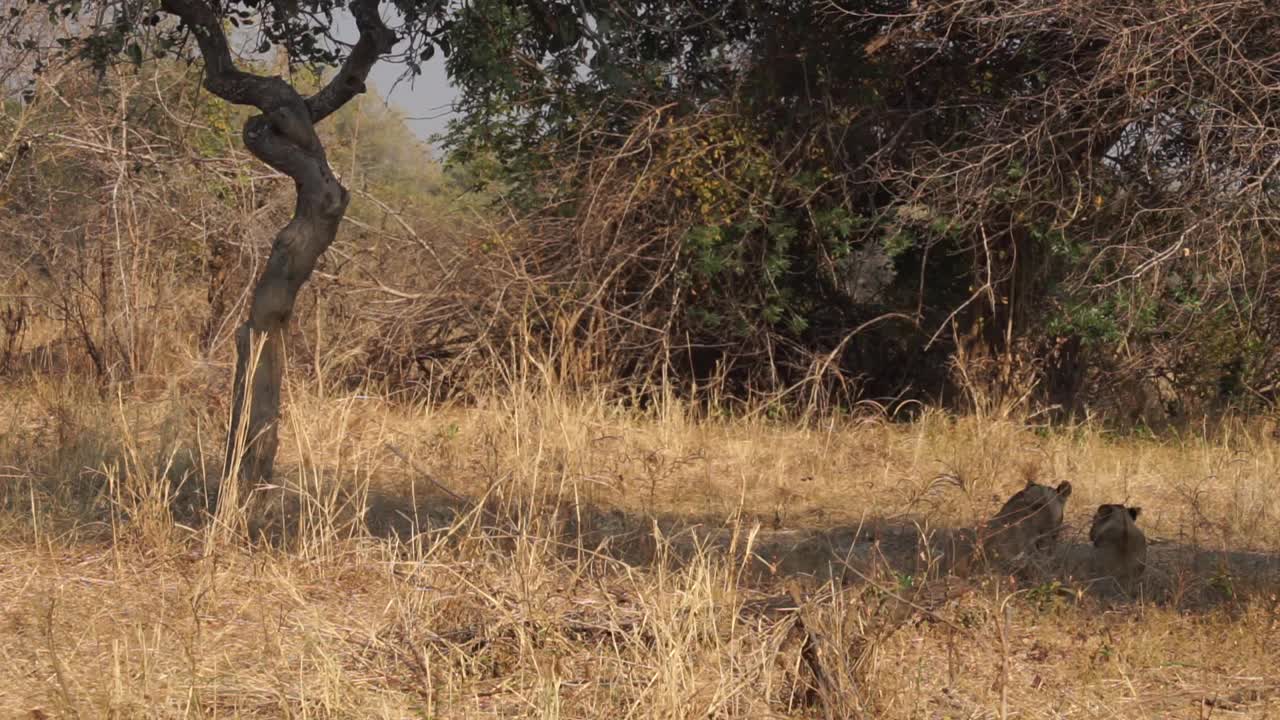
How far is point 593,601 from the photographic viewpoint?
164 inches

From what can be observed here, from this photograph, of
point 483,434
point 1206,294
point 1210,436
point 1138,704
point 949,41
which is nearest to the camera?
point 1138,704

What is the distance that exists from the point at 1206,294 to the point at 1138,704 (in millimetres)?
3519

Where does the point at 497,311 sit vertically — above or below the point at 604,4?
below

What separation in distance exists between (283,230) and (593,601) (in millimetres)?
2249

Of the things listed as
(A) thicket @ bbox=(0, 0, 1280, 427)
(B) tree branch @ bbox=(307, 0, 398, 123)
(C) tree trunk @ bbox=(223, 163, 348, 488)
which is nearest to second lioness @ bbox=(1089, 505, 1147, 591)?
(A) thicket @ bbox=(0, 0, 1280, 427)

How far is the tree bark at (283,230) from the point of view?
17.7 ft

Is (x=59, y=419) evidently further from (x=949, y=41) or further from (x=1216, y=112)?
(x=1216, y=112)

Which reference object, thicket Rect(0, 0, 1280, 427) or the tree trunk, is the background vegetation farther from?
the tree trunk

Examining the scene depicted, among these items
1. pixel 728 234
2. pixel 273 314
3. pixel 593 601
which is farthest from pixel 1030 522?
pixel 728 234

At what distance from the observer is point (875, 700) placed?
3.64 metres

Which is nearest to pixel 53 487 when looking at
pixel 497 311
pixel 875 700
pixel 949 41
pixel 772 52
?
pixel 497 311

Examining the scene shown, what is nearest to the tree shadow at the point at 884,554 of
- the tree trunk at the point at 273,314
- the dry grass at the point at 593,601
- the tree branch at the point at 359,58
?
the dry grass at the point at 593,601

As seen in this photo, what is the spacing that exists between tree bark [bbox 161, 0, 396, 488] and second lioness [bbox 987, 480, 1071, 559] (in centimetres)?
306

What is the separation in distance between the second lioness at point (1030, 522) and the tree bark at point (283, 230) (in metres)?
3.06
